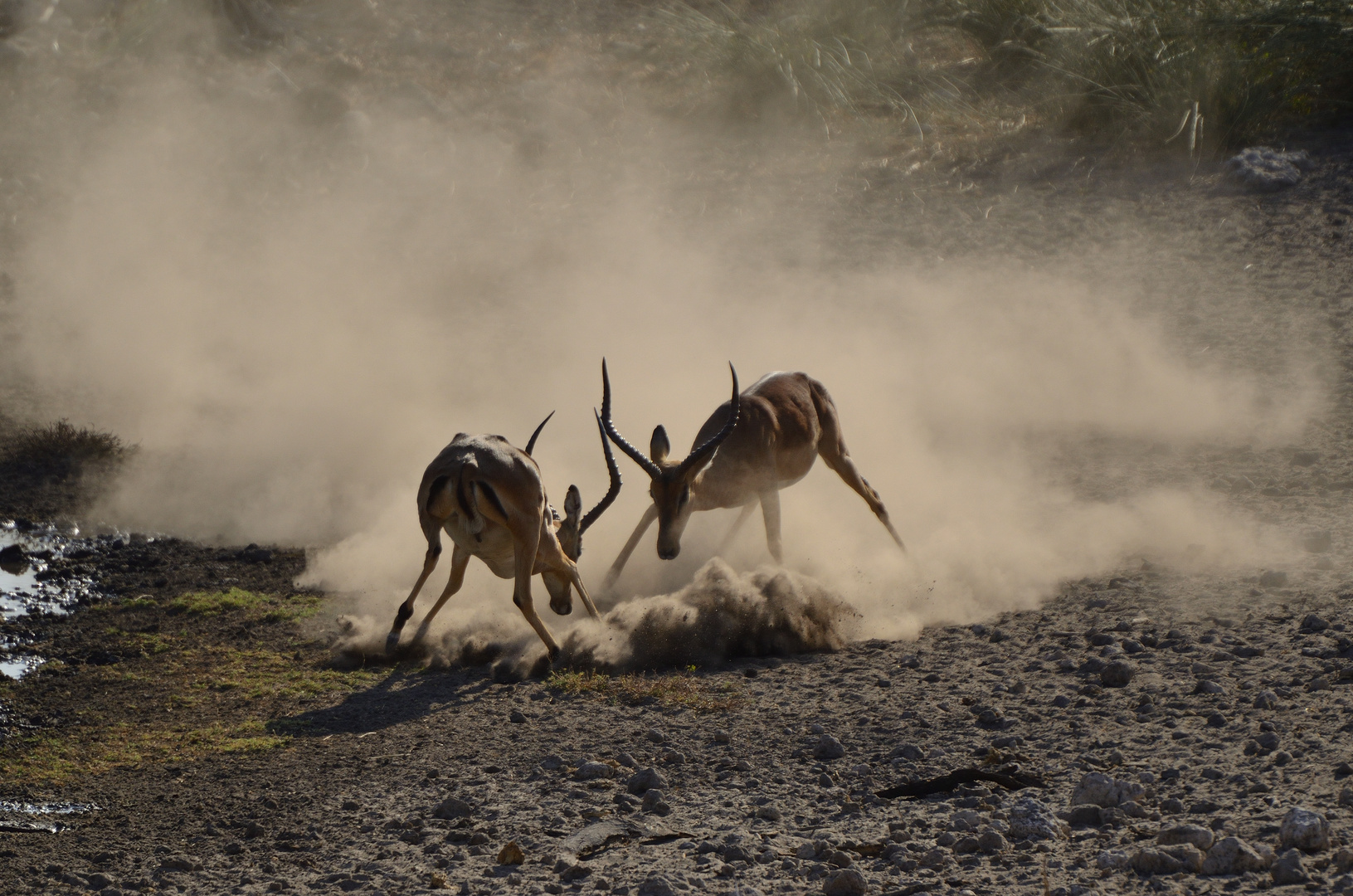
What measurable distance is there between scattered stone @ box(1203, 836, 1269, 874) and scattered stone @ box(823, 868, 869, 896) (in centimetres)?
123

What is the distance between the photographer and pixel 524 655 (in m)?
8.82

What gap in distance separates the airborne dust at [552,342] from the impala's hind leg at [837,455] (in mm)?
379

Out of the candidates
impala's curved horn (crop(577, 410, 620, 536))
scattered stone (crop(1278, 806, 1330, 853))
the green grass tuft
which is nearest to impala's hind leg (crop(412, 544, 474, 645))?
impala's curved horn (crop(577, 410, 620, 536))

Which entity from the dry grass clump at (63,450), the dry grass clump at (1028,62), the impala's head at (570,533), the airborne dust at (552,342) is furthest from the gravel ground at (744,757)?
the dry grass clump at (1028,62)

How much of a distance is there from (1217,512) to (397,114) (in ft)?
59.5

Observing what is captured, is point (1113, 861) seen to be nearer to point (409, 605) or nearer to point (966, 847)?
point (966, 847)

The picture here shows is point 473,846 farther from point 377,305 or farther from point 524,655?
point 377,305

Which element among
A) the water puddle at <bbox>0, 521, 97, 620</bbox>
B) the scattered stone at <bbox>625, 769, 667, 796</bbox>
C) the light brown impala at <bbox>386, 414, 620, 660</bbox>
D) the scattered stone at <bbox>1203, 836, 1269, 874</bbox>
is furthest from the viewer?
the water puddle at <bbox>0, 521, 97, 620</bbox>

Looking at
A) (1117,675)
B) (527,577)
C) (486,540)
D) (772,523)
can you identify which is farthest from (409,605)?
(1117,675)

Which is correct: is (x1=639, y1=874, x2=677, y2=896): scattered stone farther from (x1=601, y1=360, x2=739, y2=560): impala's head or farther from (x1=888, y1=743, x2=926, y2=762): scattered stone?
(x1=601, y1=360, x2=739, y2=560): impala's head

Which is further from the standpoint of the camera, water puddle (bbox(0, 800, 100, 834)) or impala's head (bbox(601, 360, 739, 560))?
impala's head (bbox(601, 360, 739, 560))

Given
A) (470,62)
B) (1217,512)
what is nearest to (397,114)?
(470,62)

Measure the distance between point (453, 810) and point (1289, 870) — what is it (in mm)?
3552

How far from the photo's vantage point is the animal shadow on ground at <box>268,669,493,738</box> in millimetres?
7871
